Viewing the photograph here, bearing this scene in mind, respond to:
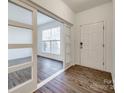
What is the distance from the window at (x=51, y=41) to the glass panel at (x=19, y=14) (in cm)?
396

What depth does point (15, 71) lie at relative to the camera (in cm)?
184

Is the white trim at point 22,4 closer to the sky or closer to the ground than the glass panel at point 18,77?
closer to the sky

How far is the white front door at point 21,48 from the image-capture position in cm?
177

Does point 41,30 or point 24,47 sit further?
point 41,30

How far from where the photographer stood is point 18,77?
1993 mm

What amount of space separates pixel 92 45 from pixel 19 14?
3.23 metres

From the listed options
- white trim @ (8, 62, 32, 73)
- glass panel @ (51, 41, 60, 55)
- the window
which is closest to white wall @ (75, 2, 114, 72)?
glass panel @ (51, 41, 60, 55)

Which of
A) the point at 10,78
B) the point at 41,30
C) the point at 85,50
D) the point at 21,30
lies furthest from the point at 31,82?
the point at 41,30

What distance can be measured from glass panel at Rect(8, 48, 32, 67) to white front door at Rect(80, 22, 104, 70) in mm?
2911

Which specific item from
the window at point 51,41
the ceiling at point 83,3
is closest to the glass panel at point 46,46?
the window at point 51,41

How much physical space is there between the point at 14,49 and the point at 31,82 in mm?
869

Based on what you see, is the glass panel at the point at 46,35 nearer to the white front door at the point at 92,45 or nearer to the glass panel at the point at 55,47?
the glass panel at the point at 55,47
